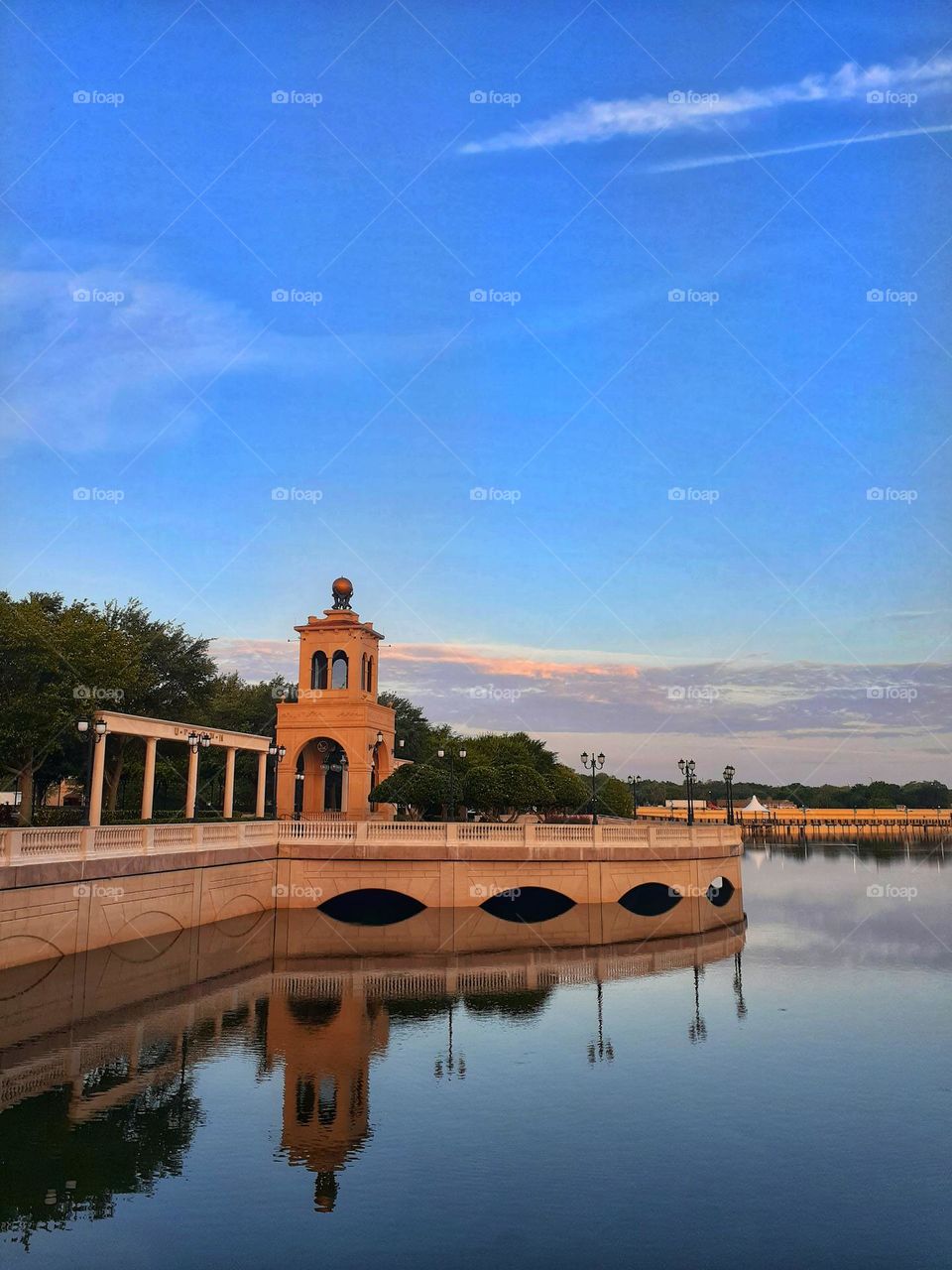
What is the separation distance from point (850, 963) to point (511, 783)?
22.0 m

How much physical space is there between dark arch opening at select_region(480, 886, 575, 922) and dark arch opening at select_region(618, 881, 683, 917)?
9.77 ft

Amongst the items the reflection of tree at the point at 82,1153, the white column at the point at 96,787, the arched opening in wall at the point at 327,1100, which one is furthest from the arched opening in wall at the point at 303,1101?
the white column at the point at 96,787

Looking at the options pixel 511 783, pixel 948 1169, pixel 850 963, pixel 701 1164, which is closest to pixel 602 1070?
pixel 701 1164

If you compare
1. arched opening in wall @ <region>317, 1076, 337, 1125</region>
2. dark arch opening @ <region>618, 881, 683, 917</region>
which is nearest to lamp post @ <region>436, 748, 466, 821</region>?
dark arch opening @ <region>618, 881, 683, 917</region>

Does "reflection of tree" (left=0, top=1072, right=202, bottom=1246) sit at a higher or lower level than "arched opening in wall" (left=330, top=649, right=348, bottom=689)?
lower

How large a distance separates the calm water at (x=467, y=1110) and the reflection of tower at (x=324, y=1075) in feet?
0.26

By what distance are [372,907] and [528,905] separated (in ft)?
Result: 24.3

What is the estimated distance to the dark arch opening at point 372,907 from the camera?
133 ft

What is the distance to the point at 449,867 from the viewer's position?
39219mm

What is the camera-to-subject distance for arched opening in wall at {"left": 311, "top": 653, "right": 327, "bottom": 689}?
5328 centimetres

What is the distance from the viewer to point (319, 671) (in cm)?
5347

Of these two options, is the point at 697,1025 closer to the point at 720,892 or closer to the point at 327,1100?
the point at 327,1100

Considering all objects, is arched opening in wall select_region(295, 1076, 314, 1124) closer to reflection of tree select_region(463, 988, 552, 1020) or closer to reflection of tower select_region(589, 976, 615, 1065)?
reflection of tower select_region(589, 976, 615, 1065)

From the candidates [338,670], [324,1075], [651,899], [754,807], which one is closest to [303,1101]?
[324,1075]
